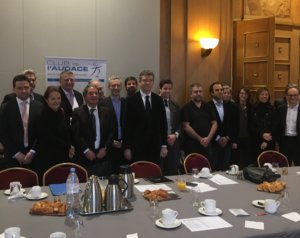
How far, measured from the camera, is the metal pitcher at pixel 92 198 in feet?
7.46

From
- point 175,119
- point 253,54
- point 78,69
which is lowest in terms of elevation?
point 175,119

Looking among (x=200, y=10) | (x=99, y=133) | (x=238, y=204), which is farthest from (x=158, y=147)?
(x=200, y=10)

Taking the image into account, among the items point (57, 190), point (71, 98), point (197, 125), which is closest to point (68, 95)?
point (71, 98)

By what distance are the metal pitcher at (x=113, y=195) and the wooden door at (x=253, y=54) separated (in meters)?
4.38

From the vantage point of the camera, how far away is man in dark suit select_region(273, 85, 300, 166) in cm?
514

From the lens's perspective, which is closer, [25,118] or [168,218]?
[168,218]

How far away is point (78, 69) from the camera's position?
5340 mm

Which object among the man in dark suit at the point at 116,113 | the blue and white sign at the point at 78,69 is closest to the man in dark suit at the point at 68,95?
the man in dark suit at the point at 116,113

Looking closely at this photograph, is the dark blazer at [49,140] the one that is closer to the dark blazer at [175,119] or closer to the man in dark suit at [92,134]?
the man in dark suit at [92,134]

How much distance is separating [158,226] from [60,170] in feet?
4.93

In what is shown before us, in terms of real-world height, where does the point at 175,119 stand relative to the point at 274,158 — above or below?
above

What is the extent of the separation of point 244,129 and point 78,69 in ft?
8.43

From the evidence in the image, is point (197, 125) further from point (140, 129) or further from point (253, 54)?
point (253, 54)

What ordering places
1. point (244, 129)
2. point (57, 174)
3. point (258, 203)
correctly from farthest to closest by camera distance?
point (244, 129) < point (57, 174) < point (258, 203)
